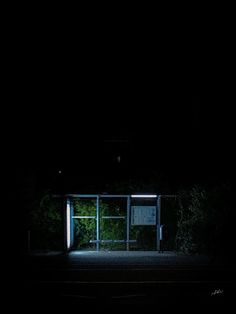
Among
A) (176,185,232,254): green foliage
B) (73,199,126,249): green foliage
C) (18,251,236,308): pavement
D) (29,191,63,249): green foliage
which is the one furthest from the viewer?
(73,199,126,249): green foliage

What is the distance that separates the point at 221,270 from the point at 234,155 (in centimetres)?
2004

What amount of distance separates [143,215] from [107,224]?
222cm

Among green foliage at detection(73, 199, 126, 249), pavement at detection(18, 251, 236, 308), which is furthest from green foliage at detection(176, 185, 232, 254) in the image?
green foliage at detection(73, 199, 126, 249)

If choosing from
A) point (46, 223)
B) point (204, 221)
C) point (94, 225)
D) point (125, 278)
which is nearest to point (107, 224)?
point (94, 225)

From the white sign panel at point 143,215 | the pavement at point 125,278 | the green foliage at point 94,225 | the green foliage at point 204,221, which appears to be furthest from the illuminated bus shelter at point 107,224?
the green foliage at point 204,221

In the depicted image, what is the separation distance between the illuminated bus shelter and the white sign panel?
473 mm

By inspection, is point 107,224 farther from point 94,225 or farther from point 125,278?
point 125,278

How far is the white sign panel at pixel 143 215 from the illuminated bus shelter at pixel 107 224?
473 millimetres

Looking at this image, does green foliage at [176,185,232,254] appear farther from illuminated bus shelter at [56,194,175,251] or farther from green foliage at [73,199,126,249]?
green foliage at [73,199,126,249]

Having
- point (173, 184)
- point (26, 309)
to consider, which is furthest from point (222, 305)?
point (173, 184)

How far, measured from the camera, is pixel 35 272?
18266 millimetres

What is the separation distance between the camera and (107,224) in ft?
83.5

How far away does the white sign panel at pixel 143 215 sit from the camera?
78.2 ft

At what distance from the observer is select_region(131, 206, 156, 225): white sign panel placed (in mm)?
23844
